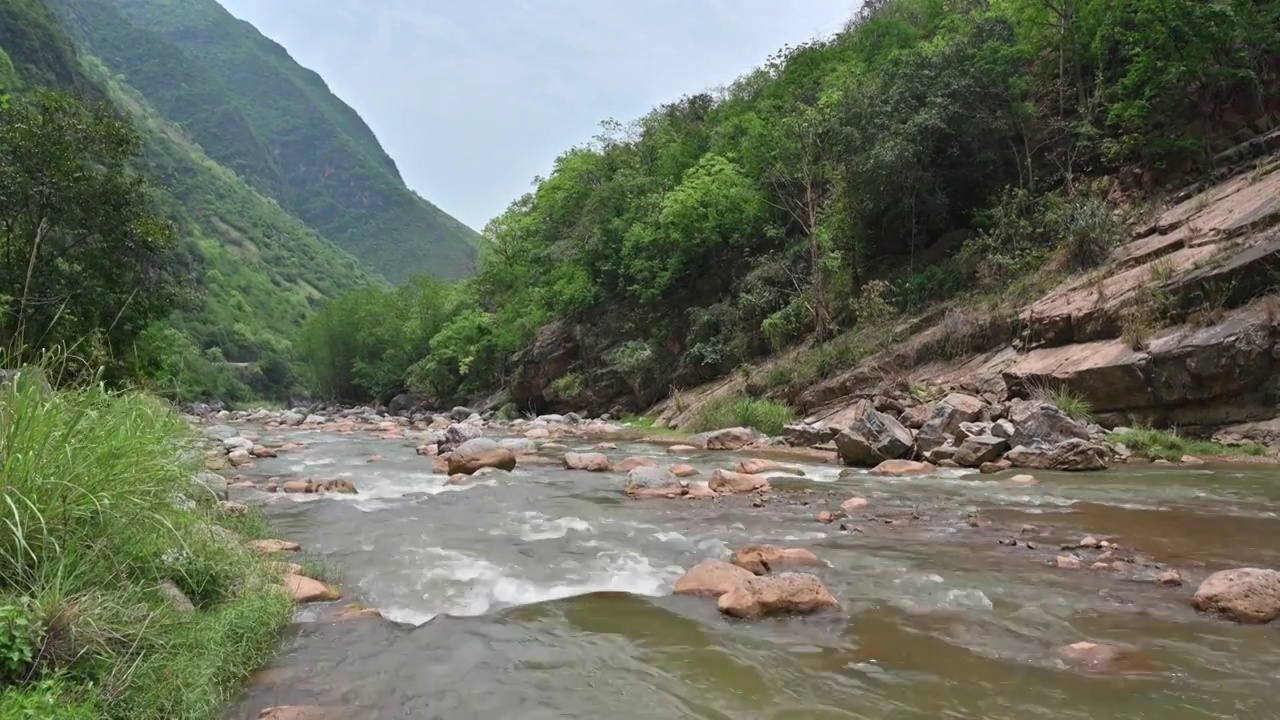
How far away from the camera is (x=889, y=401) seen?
54.1ft

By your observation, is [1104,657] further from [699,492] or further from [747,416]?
[747,416]

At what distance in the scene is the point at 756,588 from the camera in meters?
5.20

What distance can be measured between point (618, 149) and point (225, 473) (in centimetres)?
3501

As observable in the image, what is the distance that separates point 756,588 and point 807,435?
11.7 m

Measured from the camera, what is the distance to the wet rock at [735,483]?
10.4 metres

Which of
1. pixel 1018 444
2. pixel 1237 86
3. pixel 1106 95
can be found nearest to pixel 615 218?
pixel 1106 95

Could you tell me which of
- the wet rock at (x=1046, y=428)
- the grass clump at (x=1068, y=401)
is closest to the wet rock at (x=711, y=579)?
the wet rock at (x=1046, y=428)

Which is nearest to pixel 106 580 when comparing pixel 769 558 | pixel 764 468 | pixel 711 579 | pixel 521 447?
pixel 711 579

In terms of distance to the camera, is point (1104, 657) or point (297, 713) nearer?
point (297, 713)

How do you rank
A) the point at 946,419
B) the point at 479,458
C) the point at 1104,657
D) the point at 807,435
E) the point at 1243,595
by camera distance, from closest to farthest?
the point at 1104,657 → the point at 1243,595 → the point at 479,458 → the point at 946,419 → the point at 807,435

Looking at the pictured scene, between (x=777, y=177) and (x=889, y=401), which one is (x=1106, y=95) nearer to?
(x=777, y=177)

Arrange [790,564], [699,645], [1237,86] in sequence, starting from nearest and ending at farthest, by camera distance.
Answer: [699,645]
[790,564]
[1237,86]

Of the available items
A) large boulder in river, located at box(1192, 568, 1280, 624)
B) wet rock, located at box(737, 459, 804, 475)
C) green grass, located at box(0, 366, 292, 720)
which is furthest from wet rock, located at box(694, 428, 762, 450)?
green grass, located at box(0, 366, 292, 720)

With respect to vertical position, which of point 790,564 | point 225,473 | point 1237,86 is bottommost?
point 225,473
